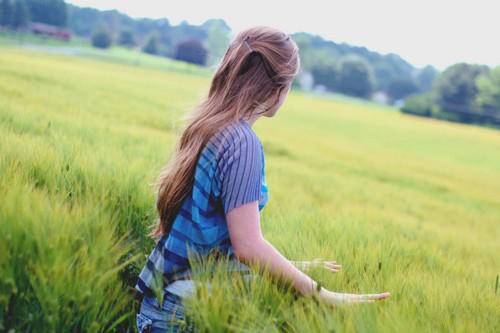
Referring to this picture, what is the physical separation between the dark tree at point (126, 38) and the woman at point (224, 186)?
348ft

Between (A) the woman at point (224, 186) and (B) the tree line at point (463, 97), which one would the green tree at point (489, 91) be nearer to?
(B) the tree line at point (463, 97)

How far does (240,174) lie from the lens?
1637 mm

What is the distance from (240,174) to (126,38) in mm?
106599

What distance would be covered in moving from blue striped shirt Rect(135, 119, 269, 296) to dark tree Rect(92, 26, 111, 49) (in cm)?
9142

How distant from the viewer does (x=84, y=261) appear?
53.3 inches

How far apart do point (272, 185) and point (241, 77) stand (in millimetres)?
3382

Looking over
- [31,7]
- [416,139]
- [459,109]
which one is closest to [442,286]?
[416,139]

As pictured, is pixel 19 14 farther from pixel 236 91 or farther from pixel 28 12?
pixel 236 91

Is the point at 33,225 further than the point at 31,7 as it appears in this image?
No

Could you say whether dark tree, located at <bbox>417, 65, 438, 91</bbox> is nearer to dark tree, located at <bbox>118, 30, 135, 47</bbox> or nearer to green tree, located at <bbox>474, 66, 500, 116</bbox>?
green tree, located at <bbox>474, 66, 500, 116</bbox>

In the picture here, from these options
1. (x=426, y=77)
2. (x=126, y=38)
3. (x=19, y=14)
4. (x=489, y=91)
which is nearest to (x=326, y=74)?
(x=426, y=77)

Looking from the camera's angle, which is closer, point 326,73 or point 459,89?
point 459,89

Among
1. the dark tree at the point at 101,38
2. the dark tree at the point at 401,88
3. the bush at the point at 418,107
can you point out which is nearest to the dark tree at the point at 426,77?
the dark tree at the point at 401,88

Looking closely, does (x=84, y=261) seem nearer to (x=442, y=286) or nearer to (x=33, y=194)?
(x=33, y=194)
